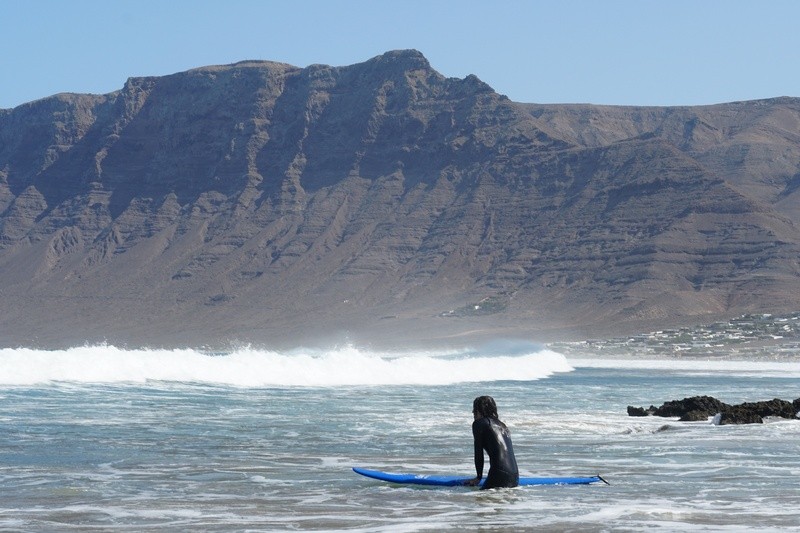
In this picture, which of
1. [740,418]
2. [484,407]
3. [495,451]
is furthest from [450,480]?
[740,418]

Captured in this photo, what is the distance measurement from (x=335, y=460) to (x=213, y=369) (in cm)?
2955

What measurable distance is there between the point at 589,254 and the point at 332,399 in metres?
147

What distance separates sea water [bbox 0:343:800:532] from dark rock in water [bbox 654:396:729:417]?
118 cm

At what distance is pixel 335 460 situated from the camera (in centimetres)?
2286

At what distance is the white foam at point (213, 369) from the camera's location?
4475cm

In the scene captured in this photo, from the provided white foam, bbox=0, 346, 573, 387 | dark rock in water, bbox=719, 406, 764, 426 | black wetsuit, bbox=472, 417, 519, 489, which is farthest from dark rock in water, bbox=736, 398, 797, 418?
white foam, bbox=0, 346, 573, 387

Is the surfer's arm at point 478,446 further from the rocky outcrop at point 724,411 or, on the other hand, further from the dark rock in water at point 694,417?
the dark rock in water at point 694,417

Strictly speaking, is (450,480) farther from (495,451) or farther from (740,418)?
(740,418)

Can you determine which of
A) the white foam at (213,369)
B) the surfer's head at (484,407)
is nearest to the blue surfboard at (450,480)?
the surfer's head at (484,407)

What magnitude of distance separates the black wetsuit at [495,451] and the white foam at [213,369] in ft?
87.7

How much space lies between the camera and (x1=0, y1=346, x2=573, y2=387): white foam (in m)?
44.8

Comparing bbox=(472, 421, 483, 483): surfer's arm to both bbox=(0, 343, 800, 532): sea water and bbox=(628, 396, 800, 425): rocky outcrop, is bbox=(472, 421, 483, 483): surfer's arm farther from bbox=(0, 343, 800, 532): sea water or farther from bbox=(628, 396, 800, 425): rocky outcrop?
bbox=(628, 396, 800, 425): rocky outcrop

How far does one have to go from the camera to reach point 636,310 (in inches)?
6457

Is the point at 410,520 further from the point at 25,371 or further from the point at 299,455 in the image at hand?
the point at 25,371
